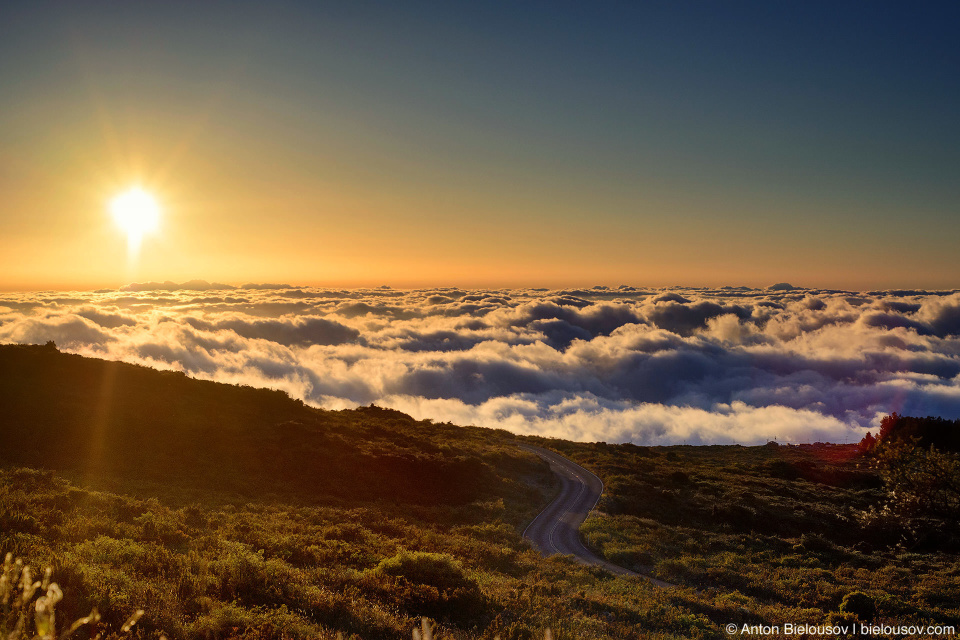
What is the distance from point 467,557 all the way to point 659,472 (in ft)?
123

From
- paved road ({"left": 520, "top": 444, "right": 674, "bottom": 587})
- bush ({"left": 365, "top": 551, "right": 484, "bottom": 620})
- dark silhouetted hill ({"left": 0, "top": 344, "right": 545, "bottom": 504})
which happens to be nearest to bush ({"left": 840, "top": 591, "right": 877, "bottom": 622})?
paved road ({"left": 520, "top": 444, "right": 674, "bottom": 587})

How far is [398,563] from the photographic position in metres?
13.1

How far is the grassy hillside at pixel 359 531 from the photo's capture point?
9.95m

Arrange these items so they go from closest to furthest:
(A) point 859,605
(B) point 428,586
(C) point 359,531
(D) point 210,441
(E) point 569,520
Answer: (B) point 428,586 < (A) point 859,605 < (C) point 359,531 < (D) point 210,441 < (E) point 569,520

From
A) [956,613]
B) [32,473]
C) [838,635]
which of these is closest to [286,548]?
[32,473]

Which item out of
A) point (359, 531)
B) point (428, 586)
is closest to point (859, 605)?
point (428, 586)

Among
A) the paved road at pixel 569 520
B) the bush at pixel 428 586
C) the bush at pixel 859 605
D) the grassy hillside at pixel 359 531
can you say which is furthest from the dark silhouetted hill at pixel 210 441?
the bush at pixel 859 605

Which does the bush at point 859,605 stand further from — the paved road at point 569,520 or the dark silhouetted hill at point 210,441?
the dark silhouetted hill at point 210,441

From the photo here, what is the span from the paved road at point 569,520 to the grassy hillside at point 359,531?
1075 millimetres

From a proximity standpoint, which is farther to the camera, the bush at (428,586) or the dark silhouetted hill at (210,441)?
the dark silhouetted hill at (210,441)

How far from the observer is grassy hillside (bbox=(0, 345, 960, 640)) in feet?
32.7

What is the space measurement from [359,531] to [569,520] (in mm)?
16428

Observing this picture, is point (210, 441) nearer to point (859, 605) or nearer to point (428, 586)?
point (428, 586)

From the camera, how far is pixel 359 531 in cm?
1975
